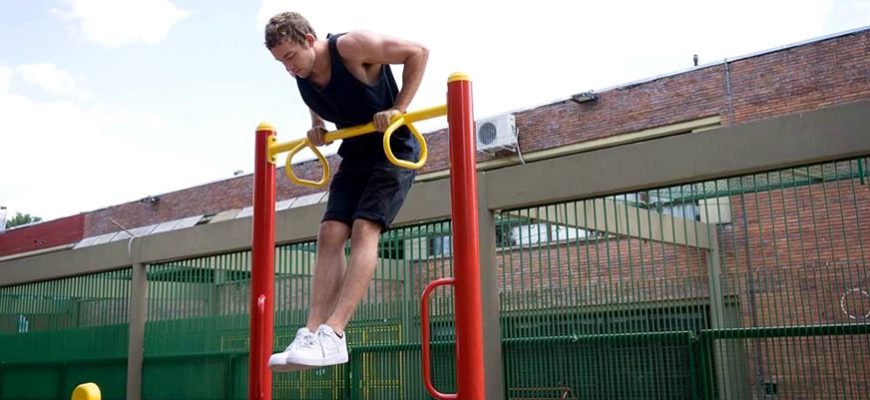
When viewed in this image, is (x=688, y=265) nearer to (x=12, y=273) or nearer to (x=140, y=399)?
(x=140, y=399)

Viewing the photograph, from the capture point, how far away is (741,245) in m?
5.25

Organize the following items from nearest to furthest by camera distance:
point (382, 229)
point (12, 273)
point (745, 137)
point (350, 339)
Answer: point (382, 229) → point (745, 137) → point (350, 339) → point (12, 273)

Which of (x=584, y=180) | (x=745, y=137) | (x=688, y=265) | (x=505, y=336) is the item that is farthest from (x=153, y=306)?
(x=745, y=137)

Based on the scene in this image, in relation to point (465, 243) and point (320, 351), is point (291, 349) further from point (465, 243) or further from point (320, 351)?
point (465, 243)

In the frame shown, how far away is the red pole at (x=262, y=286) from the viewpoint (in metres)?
3.55

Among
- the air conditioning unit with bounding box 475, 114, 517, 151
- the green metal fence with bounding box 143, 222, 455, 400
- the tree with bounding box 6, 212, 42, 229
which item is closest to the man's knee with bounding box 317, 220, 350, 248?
the green metal fence with bounding box 143, 222, 455, 400

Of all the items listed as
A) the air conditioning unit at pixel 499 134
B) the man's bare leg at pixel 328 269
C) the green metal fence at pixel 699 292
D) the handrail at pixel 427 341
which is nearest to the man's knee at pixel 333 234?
the man's bare leg at pixel 328 269

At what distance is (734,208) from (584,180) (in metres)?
0.98

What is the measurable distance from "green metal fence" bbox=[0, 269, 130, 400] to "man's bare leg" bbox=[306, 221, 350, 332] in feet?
21.0

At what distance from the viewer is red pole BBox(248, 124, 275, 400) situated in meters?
3.55

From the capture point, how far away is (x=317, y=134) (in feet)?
11.5

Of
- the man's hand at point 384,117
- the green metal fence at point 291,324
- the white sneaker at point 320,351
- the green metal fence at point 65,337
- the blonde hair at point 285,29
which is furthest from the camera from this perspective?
the green metal fence at point 65,337

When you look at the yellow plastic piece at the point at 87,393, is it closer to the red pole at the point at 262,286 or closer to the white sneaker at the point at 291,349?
the red pole at the point at 262,286

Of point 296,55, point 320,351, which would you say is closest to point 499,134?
point 296,55
